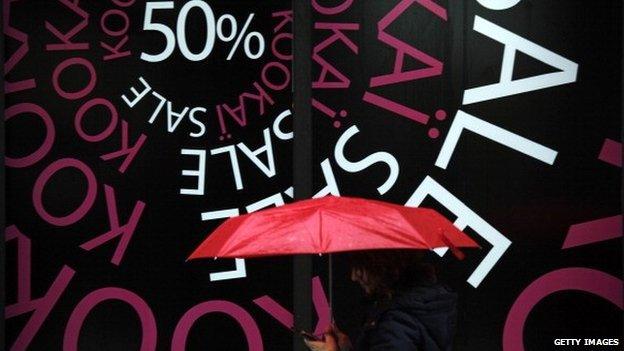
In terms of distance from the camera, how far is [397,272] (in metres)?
3.77

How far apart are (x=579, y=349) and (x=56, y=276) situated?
3663 mm

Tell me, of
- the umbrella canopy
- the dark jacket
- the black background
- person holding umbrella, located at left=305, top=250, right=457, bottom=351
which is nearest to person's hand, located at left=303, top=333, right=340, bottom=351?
person holding umbrella, located at left=305, top=250, right=457, bottom=351

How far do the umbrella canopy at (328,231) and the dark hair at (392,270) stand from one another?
18 centimetres

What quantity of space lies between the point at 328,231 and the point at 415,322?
0.55 m

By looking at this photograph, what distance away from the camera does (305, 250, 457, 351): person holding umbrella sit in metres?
3.60

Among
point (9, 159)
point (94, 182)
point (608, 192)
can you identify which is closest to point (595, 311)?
point (608, 192)

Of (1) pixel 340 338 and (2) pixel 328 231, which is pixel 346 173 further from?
(2) pixel 328 231

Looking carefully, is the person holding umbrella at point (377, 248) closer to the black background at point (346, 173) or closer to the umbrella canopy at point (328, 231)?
the umbrella canopy at point (328, 231)

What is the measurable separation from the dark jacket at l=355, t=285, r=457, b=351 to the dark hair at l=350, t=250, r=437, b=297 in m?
0.05

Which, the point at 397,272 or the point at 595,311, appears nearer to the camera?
the point at 397,272

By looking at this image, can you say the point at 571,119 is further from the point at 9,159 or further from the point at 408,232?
the point at 9,159

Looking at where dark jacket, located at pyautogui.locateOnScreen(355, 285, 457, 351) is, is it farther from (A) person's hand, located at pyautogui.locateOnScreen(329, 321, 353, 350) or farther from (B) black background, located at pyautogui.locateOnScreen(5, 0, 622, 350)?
(B) black background, located at pyautogui.locateOnScreen(5, 0, 622, 350)

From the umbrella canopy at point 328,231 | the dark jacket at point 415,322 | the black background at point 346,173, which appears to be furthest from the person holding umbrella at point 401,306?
the black background at point 346,173

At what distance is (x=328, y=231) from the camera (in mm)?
3422
